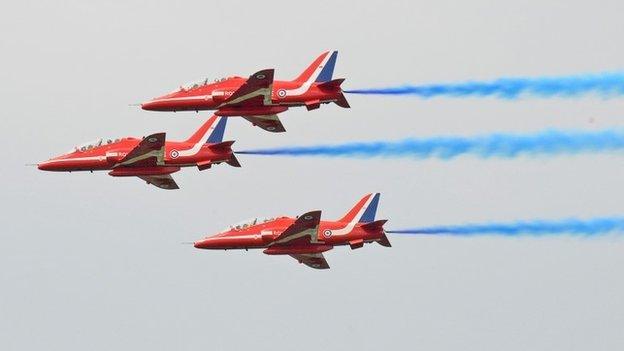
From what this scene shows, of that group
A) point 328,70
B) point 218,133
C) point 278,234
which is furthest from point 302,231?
point 328,70

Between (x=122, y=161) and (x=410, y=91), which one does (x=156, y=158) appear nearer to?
(x=122, y=161)

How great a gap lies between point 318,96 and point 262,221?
391 inches

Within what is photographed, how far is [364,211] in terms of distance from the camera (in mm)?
149750

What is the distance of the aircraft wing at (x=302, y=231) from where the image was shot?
146 meters

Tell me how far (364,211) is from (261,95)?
1028 centimetres

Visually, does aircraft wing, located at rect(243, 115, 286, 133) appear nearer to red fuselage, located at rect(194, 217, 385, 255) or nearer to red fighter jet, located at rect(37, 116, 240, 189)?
red fighter jet, located at rect(37, 116, 240, 189)

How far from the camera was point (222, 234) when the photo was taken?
15100cm

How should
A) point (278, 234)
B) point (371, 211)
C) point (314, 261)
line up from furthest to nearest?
point (314, 261) → point (371, 211) → point (278, 234)

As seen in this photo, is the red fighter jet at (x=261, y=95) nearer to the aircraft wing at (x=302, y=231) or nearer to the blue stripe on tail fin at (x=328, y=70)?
the blue stripe on tail fin at (x=328, y=70)

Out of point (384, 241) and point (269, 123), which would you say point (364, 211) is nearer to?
point (384, 241)

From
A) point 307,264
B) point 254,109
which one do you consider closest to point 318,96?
point 254,109

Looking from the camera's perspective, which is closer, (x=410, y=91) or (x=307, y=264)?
(x=410, y=91)

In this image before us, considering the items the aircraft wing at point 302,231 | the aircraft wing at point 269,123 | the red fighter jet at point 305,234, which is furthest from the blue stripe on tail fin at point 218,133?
the aircraft wing at point 302,231

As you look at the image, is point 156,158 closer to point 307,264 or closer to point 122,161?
point 122,161
